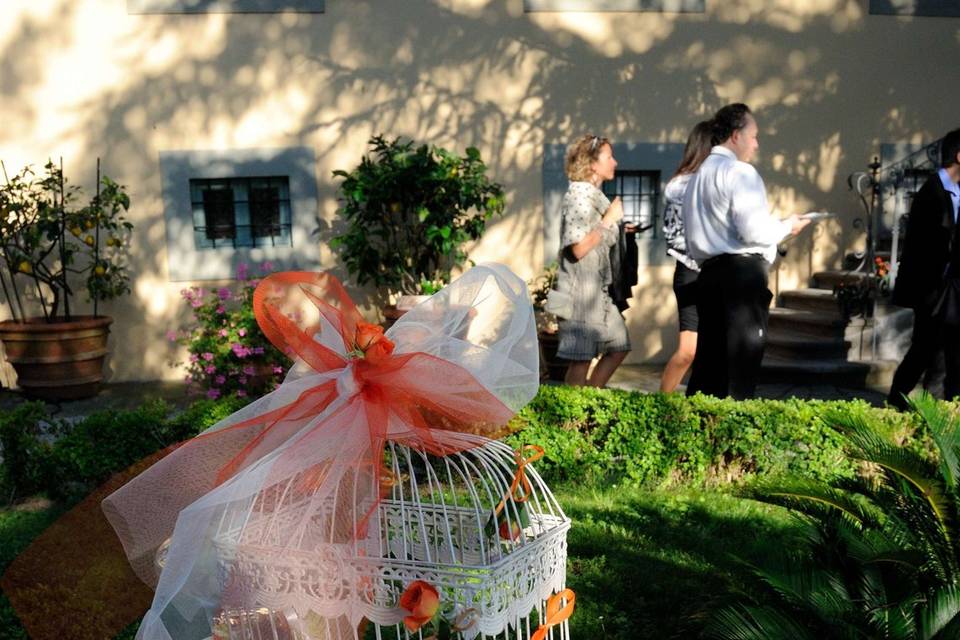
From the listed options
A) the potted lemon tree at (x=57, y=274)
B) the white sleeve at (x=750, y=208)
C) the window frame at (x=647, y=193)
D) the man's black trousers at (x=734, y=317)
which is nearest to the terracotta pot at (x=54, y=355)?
the potted lemon tree at (x=57, y=274)

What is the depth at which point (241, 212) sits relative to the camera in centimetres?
806

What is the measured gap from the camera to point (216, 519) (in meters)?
1.97

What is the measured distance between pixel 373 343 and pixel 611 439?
2967 millimetres

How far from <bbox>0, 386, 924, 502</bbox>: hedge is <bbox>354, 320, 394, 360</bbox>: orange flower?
2.70m

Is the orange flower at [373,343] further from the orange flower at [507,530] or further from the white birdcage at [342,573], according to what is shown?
the orange flower at [507,530]

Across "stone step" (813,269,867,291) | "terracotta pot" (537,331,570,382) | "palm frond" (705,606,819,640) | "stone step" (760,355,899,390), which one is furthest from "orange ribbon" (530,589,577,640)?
"stone step" (813,269,867,291)

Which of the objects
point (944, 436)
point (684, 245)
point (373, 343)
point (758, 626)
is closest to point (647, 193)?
point (684, 245)

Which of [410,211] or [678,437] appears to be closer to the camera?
[678,437]

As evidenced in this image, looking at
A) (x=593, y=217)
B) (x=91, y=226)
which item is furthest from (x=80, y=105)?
(x=593, y=217)

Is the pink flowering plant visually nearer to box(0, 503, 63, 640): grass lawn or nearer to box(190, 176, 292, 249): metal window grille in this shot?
box(190, 176, 292, 249): metal window grille

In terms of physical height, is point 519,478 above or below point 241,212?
below

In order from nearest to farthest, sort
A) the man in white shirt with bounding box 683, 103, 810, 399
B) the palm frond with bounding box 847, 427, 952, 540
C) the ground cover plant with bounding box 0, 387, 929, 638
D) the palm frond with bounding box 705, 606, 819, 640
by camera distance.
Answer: the palm frond with bounding box 705, 606, 819, 640, the palm frond with bounding box 847, 427, 952, 540, the ground cover plant with bounding box 0, 387, 929, 638, the man in white shirt with bounding box 683, 103, 810, 399

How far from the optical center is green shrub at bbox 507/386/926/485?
463cm

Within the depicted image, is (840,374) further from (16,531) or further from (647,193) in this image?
(16,531)
